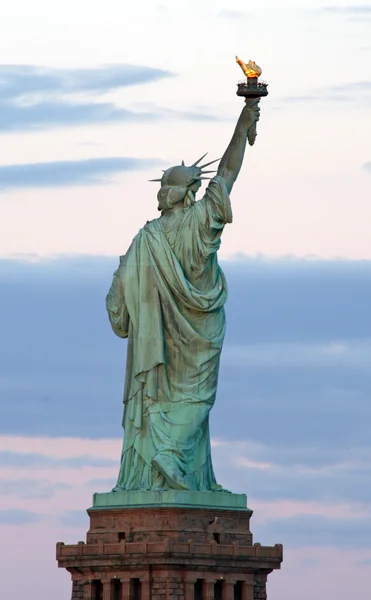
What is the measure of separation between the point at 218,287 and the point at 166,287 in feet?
5.29

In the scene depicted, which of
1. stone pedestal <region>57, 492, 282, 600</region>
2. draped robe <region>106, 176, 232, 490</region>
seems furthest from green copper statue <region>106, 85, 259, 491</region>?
stone pedestal <region>57, 492, 282, 600</region>

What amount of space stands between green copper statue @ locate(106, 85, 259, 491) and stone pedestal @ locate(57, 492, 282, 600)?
119 centimetres

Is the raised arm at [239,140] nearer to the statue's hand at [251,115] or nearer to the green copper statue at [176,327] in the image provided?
the statue's hand at [251,115]

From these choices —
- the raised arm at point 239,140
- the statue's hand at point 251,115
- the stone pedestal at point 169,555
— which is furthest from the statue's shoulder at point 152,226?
the stone pedestal at point 169,555

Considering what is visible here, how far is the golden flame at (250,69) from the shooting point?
121m

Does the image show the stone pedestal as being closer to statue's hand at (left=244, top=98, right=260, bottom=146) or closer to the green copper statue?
the green copper statue

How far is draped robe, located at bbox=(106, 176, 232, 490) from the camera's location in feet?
394

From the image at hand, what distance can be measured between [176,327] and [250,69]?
7894 mm

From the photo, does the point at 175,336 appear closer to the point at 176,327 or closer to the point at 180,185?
the point at 176,327

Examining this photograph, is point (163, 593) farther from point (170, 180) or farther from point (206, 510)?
point (170, 180)

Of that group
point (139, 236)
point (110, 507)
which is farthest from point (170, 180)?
point (110, 507)

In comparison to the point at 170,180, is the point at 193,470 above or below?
below

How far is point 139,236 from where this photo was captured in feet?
397

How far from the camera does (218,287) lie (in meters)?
121
